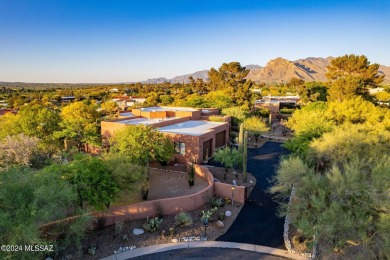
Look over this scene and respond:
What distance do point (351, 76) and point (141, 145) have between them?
40.3 meters

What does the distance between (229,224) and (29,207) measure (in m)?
11.7

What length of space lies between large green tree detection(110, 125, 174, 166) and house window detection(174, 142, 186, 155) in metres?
4.28

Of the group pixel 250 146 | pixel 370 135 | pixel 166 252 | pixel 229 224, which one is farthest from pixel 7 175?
pixel 250 146

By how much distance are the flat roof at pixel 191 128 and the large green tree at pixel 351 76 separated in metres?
23.6

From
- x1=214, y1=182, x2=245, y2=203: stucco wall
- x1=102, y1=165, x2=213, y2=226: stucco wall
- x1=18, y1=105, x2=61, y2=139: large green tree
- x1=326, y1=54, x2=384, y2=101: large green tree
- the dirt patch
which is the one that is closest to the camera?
x1=102, y1=165, x2=213, y2=226: stucco wall

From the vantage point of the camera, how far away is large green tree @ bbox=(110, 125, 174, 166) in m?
22.7

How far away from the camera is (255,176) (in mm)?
25906

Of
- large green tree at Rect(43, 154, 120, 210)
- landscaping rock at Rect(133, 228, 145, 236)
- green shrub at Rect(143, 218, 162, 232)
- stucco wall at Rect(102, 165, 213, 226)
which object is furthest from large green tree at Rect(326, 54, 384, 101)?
large green tree at Rect(43, 154, 120, 210)

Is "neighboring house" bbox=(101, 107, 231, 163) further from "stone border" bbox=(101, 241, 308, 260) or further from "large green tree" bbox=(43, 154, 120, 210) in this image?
"stone border" bbox=(101, 241, 308, 260)

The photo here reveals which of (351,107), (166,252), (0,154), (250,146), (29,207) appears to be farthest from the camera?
(250,146)

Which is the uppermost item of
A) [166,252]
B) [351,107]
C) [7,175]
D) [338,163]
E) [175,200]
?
[351,107]

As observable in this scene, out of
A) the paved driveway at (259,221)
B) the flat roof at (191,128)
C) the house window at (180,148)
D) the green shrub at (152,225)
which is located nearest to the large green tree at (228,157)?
the paved driveway at (259,221)

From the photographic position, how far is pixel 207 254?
1472 cm

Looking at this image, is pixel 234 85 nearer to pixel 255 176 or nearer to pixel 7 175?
pixel 255 176
